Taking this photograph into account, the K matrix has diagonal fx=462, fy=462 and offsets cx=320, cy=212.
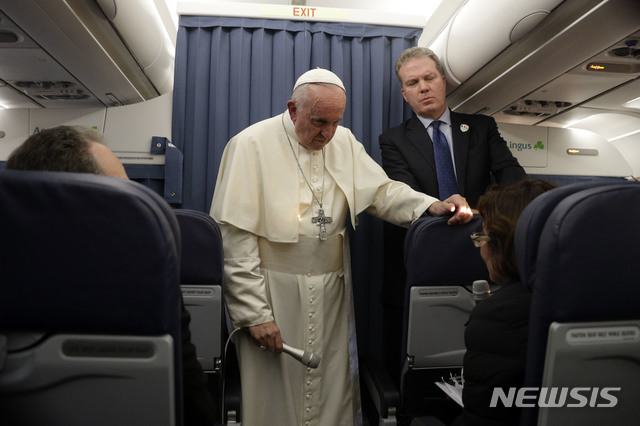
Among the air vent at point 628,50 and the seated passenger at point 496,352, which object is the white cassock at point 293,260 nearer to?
the seated passenger at point 496,352

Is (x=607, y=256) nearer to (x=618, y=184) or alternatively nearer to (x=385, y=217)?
(x=618, y=184)

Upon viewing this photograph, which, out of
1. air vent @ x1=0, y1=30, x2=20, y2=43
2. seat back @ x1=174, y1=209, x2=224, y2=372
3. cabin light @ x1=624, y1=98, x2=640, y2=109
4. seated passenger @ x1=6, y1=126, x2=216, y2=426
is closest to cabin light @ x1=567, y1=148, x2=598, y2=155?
cabin light @ x1=624, y1=98, x2=640, y2=109

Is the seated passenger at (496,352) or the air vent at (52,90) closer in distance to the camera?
the seated passenger at (496,352)

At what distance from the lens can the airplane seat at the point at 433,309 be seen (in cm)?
203

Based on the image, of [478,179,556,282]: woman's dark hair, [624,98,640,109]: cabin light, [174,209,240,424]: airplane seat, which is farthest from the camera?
[624,98,640,109]: cabin light

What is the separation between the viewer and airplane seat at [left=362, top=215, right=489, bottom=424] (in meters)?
2.03

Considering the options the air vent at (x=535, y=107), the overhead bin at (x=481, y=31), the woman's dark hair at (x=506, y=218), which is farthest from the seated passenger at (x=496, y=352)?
the air vent at (x=535, y=107)

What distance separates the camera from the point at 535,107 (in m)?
3.66

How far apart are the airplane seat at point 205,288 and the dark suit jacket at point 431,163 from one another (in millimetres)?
1232

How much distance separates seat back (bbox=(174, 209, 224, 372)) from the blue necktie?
146 cm

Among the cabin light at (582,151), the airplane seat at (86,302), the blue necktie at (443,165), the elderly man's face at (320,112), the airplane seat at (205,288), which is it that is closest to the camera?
the airplane seat at (86,302)

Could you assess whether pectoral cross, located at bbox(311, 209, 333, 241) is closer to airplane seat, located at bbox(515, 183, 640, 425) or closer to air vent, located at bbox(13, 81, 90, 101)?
airplane seat, located at bbox(515, 183, 640, 425)

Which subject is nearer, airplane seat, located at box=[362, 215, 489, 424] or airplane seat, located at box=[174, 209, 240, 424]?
airplane seat, located at box=[174, 209, 240, 424]

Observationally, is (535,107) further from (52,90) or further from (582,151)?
(52,90)
